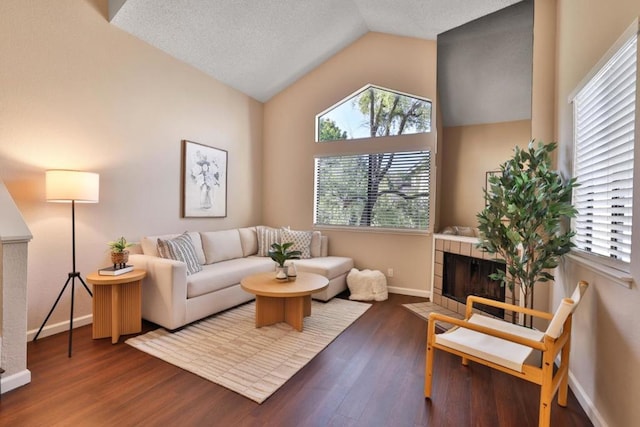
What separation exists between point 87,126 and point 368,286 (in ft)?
11.8

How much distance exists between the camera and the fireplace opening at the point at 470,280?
3.18 metres

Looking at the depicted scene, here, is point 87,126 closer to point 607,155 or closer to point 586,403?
point 607,155

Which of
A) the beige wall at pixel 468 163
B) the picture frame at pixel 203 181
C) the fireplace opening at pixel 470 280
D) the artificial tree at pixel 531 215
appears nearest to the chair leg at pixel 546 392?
the artificial tree at pixel 531 215

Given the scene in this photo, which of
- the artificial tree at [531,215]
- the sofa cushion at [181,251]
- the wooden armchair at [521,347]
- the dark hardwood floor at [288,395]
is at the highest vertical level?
the artificial tree at [531,215]

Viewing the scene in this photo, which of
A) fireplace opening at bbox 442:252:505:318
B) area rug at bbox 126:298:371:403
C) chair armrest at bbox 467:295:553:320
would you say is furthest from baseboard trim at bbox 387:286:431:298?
chair armrest at bbox 467:295:553:320

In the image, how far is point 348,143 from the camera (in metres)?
4.63

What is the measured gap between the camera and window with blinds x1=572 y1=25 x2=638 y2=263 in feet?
4.99

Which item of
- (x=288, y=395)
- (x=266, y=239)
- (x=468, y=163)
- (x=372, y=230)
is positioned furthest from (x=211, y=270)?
(x=468, y=163)

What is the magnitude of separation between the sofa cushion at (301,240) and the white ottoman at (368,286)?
72cm

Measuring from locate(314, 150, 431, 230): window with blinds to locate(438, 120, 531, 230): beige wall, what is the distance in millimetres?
363

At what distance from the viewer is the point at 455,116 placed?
368cm

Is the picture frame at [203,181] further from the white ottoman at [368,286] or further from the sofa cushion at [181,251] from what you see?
the white ottoman at [368,286]

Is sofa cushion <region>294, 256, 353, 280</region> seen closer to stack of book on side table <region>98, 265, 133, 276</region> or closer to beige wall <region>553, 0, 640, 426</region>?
stack of book on side table <region>98, 265, 133, 276</region>

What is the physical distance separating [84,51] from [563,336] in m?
4.49
